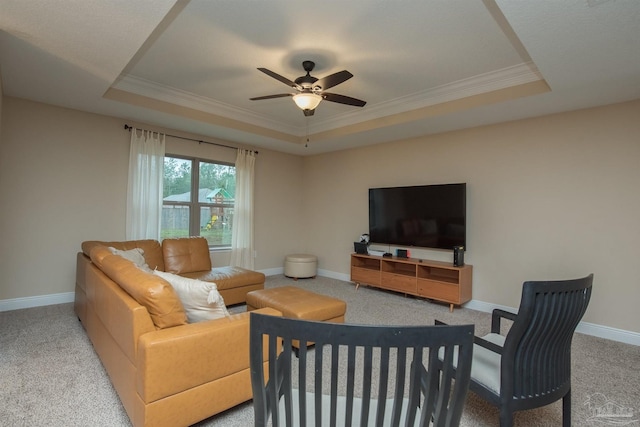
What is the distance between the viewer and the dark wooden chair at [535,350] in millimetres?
1361

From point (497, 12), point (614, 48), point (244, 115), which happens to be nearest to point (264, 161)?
point (244, 115)

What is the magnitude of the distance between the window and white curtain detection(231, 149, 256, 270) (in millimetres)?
149

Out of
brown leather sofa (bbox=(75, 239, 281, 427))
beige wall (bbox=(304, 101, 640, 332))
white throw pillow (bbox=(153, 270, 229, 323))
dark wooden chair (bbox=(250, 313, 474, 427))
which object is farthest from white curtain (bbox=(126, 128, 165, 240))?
dark wooden chair (bbox=(250, 313, 474, 427))

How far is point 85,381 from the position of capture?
2199 mm

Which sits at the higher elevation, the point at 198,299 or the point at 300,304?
the point at 198,299

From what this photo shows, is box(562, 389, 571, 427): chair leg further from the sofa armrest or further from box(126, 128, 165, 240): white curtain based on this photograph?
box(126, 128, 165, 240): white curtain

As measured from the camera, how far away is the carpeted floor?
1869 millimetres

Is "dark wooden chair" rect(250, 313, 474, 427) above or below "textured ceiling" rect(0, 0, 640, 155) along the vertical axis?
below

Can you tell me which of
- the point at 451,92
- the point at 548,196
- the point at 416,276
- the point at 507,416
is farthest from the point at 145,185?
the point at 548,196

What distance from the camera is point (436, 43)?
2.79 metres

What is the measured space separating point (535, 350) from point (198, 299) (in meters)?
1.82

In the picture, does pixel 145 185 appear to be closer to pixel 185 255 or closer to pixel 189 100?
pixel 185 255

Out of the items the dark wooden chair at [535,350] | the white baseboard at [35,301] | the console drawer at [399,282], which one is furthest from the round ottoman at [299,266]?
the dark wooden chair at [535,350]

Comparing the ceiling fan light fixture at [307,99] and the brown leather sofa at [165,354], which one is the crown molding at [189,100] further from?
the brown leather sofa at [165,354]
